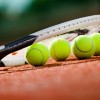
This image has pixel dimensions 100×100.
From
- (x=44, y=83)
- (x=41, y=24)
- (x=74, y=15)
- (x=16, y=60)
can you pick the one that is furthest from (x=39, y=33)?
(x=41, y=24)

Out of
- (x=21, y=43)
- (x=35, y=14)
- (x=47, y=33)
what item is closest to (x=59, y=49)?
(x=47, y=33)

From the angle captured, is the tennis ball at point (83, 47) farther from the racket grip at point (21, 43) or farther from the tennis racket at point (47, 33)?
the racket grip at point (21, 43)

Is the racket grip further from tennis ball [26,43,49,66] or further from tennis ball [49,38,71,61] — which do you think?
tennis ball [49,38,71,61]

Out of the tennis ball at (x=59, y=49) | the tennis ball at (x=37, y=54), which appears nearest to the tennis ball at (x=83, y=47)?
the tennis ball at (x=59, y=49)

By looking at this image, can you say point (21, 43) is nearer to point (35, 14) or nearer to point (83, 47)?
point (83, 47)

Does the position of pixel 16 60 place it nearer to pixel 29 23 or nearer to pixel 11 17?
pixel 29 23

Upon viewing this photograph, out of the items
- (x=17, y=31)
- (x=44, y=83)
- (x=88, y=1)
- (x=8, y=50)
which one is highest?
(x=88, y=1)

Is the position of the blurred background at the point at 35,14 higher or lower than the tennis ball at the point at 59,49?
higher
